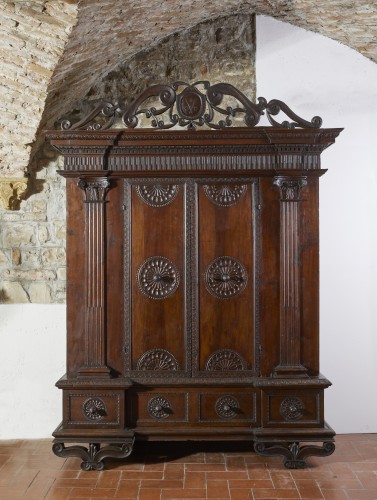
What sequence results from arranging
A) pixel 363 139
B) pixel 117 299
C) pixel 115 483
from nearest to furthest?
pixel 115 483 < pixel 117 299 < pixel 363 139

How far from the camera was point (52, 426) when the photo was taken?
5.11m

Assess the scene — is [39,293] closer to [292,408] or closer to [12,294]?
[12,294]

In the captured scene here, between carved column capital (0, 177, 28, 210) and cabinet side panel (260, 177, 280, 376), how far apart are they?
2042 millimetres

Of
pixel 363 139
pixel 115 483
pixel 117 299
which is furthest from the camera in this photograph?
pixel 363 139

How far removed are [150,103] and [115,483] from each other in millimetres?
3071

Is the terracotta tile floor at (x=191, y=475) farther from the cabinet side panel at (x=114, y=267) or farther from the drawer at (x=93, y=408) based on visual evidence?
the cabinet side panel at (x=114, y=267)

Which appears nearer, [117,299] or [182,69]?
[117,299]

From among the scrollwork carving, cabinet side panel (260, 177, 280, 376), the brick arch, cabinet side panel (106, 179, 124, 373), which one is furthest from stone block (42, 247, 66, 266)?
cabinet side panel (260, 177, 280, 376)

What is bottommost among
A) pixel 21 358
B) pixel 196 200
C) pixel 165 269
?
pixel 21 358

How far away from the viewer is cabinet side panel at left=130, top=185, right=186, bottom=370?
4352 mm

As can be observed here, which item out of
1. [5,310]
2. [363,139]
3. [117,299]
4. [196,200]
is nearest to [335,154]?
[363,139]

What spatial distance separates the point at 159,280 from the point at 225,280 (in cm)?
49

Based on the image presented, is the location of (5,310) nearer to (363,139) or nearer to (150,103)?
(150,103)

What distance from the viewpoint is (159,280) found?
171 inches
